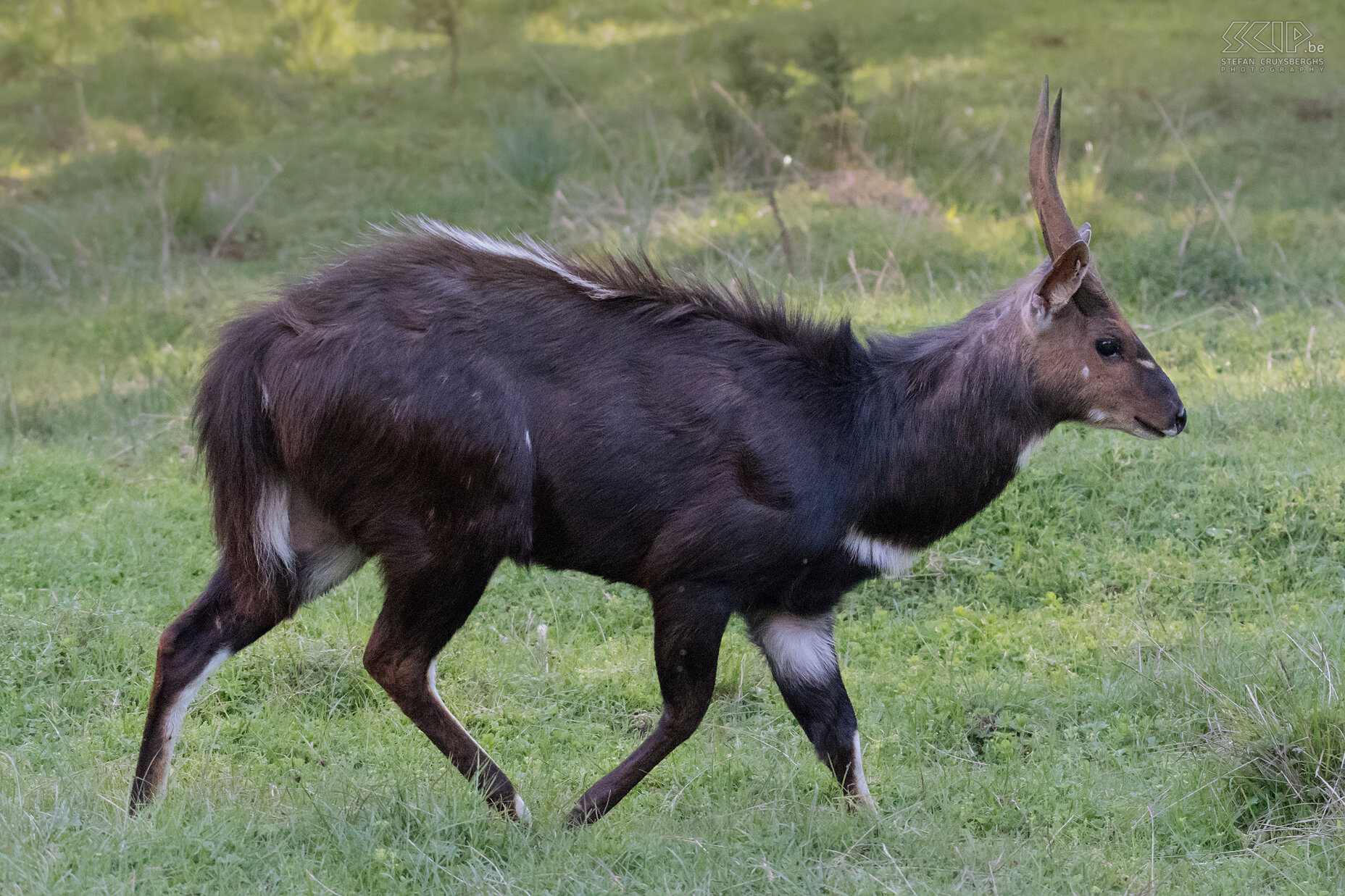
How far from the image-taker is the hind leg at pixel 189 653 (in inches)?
165

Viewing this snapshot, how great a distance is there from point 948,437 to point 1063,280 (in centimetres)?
59

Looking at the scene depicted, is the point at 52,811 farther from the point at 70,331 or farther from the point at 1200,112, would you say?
the point at 1200,112

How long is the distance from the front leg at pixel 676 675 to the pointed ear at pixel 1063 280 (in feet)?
4.50

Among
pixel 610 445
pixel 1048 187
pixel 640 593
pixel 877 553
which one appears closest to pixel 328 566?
pixel 610 445

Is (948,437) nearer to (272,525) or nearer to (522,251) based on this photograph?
(522,251)

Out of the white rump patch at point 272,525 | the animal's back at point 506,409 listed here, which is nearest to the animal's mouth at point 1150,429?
the animal's back at point 506,409

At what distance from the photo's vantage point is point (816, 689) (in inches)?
173

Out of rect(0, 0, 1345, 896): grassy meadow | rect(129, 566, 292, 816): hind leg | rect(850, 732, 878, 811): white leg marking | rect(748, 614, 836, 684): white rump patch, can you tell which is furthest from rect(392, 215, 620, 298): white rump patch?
rect(850, 732, 878, 811): white leg marking

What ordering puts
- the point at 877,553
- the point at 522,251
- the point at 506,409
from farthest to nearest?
the point at 522,251 < the point at 877,553 < the point at 506,409

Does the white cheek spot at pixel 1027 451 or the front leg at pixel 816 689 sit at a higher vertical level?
the white cheek spot at pixel 1027 451

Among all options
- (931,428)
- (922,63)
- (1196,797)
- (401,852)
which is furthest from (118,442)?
(922,63)

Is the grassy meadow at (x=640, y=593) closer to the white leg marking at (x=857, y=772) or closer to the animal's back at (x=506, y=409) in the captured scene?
the white leg marking at (x=857, y=772)

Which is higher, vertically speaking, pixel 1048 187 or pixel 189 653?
pixel 1048 187

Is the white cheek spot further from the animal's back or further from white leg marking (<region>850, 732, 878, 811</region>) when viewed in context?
white leg marking (<region>850, 732, 878, 811</region>)
